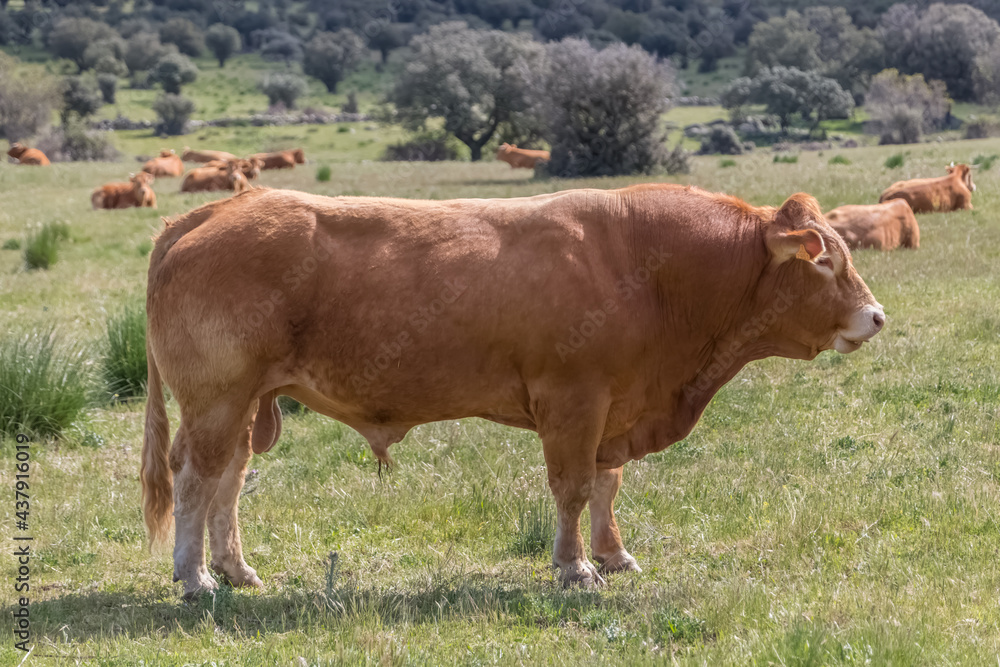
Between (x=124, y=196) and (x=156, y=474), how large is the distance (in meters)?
19.2

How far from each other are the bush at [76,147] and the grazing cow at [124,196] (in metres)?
25.5

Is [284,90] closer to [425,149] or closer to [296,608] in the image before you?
[425,149]

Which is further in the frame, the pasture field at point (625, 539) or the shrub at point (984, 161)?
the shrub at point (984, 161)

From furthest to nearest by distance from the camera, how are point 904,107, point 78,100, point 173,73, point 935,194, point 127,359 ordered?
point 173,73 < point 78,100 < point 904,107 < point 935,194 < point 127,359

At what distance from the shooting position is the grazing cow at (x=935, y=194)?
16.1m

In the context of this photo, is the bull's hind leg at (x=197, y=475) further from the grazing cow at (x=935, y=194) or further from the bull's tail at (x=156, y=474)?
the grazing cow at (x=935, y=194)

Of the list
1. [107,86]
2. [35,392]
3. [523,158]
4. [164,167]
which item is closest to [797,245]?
[35,392]

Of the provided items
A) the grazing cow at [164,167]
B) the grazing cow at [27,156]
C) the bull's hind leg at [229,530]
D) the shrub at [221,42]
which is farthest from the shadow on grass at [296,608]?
the shrub at [221,42]

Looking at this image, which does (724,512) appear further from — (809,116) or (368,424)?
(809,116)

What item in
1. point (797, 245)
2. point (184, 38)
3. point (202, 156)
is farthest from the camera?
point (184, 38)

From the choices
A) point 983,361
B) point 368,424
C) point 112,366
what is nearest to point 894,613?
point 368,424

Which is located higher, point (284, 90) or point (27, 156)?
point (27, 156)

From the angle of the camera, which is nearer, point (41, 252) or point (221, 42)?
point (41, 252)

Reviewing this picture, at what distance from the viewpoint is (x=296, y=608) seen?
4949mm
